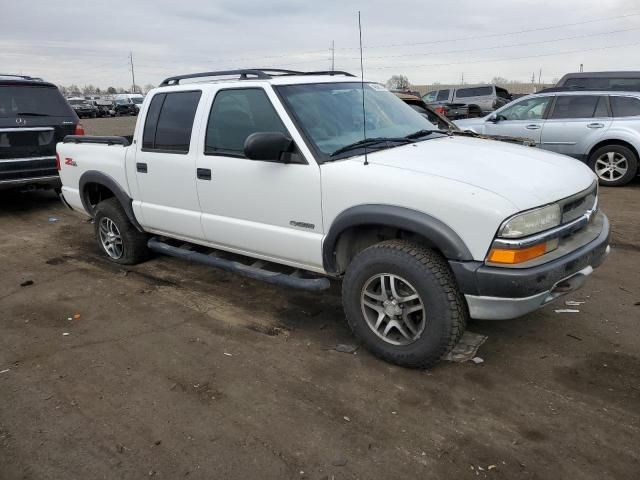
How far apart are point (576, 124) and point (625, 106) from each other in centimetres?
81

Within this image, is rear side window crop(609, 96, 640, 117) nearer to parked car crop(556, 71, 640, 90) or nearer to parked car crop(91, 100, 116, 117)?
parked car crop(556, 71, 640, 90)

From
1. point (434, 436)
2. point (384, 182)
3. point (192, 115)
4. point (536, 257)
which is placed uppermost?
point (192, 115)

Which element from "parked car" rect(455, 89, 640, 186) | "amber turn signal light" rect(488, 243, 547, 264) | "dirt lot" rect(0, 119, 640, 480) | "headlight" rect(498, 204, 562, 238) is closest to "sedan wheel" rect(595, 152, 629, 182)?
"parked car" rect(455, 89, 640, 186)

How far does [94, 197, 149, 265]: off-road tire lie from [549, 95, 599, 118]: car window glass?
7906 mm

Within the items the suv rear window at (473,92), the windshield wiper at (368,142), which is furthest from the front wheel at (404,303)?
the suv rear window at (473,92)

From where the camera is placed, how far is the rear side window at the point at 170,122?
4.58 meters

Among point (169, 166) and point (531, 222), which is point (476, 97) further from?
point (531, 222)

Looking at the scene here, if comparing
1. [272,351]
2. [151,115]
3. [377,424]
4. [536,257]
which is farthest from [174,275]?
[536,257]

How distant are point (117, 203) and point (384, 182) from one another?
3.41 metres

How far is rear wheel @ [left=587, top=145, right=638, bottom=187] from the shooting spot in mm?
9141

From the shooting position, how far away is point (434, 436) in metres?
2.83

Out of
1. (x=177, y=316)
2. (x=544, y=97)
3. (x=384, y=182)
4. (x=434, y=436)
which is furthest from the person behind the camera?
(x=544, y=97)

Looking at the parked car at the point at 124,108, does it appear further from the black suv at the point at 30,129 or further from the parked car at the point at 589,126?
the parked car at the point at 589,126

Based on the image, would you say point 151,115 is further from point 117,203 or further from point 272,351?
point 272,351
